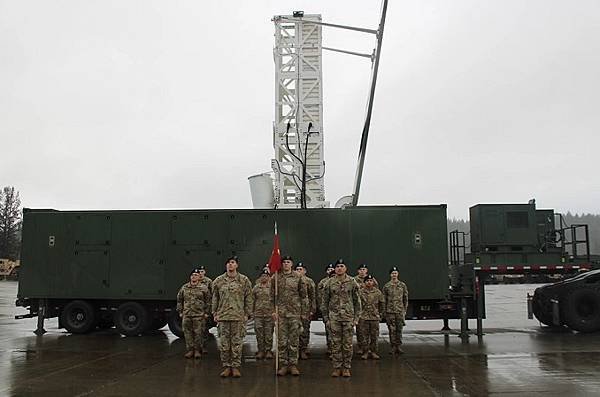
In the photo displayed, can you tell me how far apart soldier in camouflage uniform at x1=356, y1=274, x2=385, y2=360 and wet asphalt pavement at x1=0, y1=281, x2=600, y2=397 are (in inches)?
12.8

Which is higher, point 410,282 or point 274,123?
point 274,123

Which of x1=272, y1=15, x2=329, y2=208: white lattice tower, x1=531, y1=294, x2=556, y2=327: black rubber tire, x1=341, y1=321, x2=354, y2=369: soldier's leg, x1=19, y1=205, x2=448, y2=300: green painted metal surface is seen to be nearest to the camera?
x1=341, y1=321, x2=354, y2=369: soldier's leg

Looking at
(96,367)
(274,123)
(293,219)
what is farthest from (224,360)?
(274,123)

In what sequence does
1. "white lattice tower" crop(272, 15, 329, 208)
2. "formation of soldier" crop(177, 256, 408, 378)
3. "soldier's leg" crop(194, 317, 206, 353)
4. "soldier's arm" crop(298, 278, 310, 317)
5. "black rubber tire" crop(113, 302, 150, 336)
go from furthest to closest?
1. "white lattice tower" crop(272, 15, 329, 208)
2. "black rubber tire" crop(113, 302, 150, 336)
3. "soldier's leg" crop(194, 317, 206, 353)
4. "soldier's arm" crop(298, 278, 310, 317)
5. "formation of soldier" crop(177, 256, 408, 378)

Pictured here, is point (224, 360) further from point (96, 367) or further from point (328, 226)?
point (328, 226)

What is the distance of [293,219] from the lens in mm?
13195

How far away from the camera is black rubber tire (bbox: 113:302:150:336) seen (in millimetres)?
13664

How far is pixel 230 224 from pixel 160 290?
7.32 feet

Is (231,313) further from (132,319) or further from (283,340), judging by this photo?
(132,319)

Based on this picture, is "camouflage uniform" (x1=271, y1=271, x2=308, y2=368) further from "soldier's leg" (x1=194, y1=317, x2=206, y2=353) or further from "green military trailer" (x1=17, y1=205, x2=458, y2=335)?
"green military trailer" (x1=17, y1=205, x2=458, y2=335)

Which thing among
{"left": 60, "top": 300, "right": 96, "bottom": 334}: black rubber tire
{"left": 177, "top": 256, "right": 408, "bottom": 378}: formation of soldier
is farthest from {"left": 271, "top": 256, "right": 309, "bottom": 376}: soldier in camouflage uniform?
{"left": 60, "top": 300, "right": 96, "bottom": 334}: black rubber tire

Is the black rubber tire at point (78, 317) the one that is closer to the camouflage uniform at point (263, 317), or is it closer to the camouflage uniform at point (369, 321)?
the camouflage uniform at point (263, 317)

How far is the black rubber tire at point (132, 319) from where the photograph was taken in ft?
44.8

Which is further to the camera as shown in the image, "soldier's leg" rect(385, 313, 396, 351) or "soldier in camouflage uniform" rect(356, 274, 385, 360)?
"soldier's leg" rect(385, 313, 396, 351)
